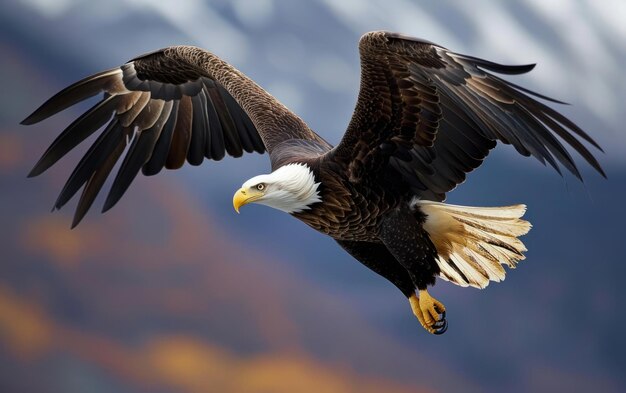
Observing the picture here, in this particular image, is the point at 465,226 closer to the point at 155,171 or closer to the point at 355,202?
the point at 355,202

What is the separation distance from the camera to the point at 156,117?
200 inches

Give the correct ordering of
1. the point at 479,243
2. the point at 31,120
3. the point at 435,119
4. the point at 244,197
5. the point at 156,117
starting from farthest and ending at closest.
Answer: the point at 156,117, the point at 31,120, the point at 479,243, the point at 244,197, the point at 435,119

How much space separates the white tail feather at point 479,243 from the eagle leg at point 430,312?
246 mm

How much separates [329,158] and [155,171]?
1.27m

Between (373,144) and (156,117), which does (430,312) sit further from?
(156,117)

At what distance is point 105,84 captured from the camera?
16.7 feet

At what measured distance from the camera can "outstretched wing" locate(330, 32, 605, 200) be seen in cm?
354

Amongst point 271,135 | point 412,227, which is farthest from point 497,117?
point 271,135

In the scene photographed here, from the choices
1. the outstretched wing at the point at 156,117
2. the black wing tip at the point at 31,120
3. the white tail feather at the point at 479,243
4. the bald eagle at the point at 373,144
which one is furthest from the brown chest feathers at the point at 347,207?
the black wing tip at the point at 31,120

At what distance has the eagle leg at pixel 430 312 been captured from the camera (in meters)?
4.29

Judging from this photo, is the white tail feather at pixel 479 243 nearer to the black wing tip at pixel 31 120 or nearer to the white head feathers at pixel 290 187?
the white head feathers at pixel 290 187

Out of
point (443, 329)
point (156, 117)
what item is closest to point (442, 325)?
point (443, 329)

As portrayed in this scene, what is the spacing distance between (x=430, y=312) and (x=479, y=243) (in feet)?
1.42

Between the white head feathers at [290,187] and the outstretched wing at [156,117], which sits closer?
the white head feathers at [290,187]
